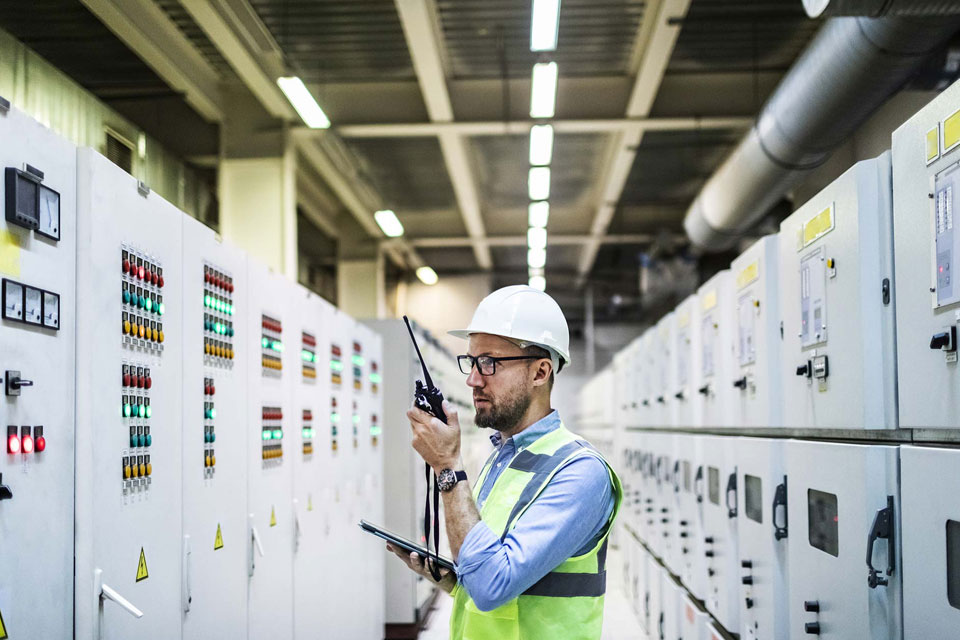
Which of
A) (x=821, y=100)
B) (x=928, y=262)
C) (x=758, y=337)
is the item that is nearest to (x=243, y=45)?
(x=821, y=100)

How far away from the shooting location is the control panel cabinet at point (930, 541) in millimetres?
2064

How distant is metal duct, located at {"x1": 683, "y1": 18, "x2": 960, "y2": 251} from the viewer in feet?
14.9

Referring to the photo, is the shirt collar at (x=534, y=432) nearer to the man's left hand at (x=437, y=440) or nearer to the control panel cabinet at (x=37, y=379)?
the man's left hand at (x=437, y=440)

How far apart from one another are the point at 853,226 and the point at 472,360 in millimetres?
1117

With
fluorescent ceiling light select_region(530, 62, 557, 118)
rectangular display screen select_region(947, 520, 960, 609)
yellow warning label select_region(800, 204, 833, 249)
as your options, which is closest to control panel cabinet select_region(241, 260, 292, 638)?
yellow warning label select_region(800, 204, 833, 249)

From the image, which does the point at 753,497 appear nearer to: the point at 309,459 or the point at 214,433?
the point at 214,433

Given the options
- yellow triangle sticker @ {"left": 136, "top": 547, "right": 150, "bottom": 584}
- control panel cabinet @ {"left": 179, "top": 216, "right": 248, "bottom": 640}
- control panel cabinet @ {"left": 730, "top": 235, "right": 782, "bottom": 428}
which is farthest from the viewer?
control panel cabinet @ {"left": 730, "top": 235, "right": 782, "bottom": 428}

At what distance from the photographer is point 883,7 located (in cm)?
382

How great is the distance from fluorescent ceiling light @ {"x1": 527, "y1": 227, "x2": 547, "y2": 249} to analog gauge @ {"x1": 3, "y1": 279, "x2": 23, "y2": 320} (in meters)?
9.33

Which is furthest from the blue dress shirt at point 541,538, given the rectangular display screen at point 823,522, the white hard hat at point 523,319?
the rectangular display screen at point 823,522

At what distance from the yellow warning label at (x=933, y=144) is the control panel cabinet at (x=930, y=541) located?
0.67m

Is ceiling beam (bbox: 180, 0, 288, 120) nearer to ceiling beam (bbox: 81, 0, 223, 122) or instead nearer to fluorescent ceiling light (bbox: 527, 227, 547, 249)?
ceiling beam (bbox: 81, 0, 223, 122)

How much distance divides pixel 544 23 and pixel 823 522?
3357mm

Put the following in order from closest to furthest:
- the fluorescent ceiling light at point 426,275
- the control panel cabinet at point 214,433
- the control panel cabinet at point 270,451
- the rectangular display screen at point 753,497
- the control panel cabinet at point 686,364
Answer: the control panel cabinet at point 214,433
the rectangular display screen at point 753,497
the control panel cabinet at point 270,451
the control panel cabinet at point 686,364
the fluorescent ceiling light at point 426,275
